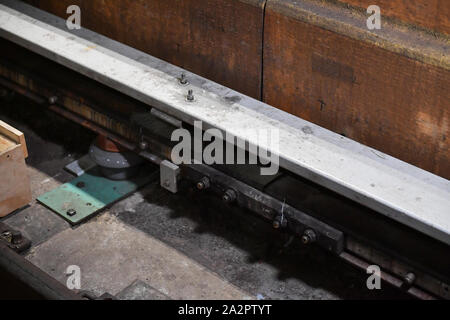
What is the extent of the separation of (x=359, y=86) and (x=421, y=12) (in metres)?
0.36

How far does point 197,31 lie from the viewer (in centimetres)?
335

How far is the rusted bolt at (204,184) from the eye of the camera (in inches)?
135

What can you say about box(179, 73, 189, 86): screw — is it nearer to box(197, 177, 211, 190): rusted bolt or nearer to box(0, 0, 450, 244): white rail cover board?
box(0, 0, 450, 244): white rail cover board

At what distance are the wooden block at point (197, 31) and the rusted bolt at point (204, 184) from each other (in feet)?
1.32

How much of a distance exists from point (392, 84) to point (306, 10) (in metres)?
0.41

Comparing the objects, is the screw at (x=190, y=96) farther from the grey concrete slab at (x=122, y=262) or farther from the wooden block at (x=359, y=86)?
the grey concrete slab at (x=122, y=262)

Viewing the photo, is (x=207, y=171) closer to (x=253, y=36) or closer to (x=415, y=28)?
(x=253, y=36)

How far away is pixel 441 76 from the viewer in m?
2.69

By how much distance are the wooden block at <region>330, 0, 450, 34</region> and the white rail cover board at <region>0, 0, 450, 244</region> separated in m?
0.48

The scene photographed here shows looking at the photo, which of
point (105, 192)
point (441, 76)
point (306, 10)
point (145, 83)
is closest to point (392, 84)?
point (441, 76)

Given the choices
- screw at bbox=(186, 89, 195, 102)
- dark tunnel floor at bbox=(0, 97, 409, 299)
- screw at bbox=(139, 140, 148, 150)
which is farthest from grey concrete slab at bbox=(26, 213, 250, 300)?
screw at bbox=(186, 89, 195, 102)

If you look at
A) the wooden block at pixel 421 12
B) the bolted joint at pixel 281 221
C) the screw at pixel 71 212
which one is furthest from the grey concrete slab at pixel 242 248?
the wooden block at pixel 421 12

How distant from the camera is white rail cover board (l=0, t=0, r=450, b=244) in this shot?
2.73 m

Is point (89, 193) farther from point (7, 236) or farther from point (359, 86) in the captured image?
point (359, 86)
